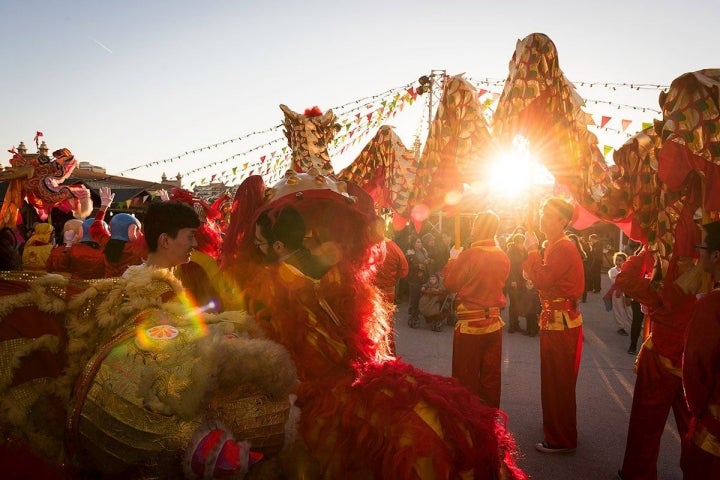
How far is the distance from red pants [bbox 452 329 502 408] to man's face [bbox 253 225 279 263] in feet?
11.1

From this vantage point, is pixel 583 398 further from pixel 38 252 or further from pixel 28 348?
pixel 38 252

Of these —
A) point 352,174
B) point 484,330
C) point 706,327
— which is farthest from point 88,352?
point 352,174

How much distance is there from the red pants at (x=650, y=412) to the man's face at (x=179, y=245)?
3.42 m

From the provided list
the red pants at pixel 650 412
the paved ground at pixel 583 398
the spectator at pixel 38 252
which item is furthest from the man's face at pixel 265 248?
the spectator at pixel 38 252

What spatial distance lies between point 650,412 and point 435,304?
18.7 feet

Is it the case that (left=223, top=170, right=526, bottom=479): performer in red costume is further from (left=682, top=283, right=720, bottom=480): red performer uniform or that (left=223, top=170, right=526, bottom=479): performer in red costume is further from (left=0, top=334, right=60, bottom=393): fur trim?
(left=682, top=283, right=720, bottom=480): red performer uniform

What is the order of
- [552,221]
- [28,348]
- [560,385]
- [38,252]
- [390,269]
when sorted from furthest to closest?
[390,269] → [38,252] → [552,221] → [560,385] → [28,348]

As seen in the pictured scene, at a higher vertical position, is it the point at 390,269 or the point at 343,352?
the point at 343,352

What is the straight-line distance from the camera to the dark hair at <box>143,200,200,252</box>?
2619mm

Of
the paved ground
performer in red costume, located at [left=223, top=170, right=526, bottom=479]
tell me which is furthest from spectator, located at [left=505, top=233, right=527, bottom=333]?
performer in red costume, located at [left=223, top=170, right=526, bottom=479]

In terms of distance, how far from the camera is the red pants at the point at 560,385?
4238 mm

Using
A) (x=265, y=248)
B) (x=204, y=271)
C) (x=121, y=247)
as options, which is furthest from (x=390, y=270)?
(x=265, y=248)

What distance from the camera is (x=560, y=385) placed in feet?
14.2

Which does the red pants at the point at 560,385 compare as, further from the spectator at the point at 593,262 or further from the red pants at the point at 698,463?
the spectator at the point at 593,262
